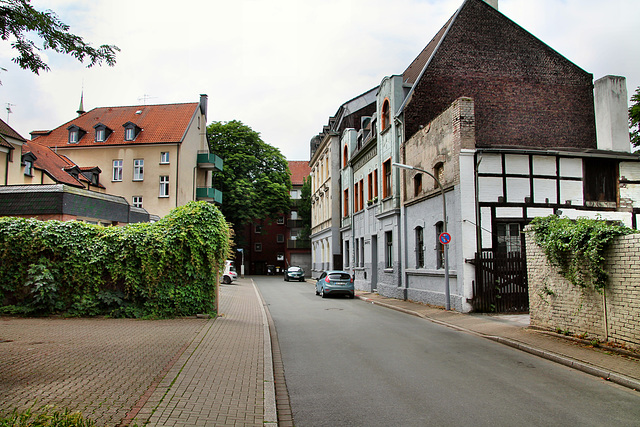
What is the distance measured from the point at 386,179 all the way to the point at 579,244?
16.6 metres

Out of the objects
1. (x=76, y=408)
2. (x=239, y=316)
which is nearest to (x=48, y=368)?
(x=76, y=408)

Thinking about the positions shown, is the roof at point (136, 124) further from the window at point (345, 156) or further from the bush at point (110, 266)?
the bush at point (110, 266)

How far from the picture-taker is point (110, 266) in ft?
46.1

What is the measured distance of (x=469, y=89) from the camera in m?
22.2

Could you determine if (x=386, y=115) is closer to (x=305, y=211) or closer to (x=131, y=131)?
(x=131, y=131)

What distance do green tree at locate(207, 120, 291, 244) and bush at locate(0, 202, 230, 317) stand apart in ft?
118

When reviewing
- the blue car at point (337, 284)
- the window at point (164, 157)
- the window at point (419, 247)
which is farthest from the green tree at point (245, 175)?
the window at point (419, 247)

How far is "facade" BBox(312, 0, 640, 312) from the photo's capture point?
1705 centimetres

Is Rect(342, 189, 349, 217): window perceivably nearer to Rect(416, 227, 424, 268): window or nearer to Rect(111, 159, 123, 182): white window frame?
Rect(416, 227, 424, 268): window

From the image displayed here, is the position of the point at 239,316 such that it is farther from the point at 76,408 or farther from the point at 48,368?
the point at 76,408

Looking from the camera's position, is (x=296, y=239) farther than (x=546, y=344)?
Yes

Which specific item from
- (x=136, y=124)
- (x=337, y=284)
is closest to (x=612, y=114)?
(x=337, y=284)

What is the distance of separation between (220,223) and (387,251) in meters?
13.8

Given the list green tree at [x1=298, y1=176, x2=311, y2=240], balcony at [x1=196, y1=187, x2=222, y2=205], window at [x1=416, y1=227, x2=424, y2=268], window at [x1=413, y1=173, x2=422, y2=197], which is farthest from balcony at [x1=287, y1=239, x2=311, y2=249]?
window at [x1=416, y1=227, x2=424, y2=268]
